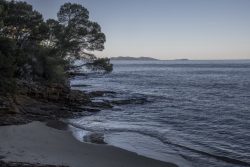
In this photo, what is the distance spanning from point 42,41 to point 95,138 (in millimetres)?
24380

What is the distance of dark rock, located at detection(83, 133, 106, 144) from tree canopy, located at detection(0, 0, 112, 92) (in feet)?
20.4

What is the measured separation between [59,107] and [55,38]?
17.9m

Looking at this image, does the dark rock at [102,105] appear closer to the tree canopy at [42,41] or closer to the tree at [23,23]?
the tree canopy at [42,41]

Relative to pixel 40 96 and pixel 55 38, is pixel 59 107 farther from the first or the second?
pixel 55 38

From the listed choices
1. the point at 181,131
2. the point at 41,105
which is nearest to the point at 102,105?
the point at 41,105

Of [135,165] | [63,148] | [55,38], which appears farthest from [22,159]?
[55,38]

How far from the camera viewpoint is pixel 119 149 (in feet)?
56.7

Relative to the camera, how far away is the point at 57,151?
606 inches

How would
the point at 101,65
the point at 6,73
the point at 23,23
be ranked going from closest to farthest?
the point at 6,73 < the point at 23,23 < the point at 101,65

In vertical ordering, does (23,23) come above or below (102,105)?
above

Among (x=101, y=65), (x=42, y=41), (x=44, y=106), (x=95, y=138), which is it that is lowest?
(x=95, y=138)

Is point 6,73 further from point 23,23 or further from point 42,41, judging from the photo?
point 42,41

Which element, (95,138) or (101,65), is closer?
(95,138)

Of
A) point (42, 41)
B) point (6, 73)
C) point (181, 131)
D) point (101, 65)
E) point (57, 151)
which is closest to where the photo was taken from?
point (57, 151)
